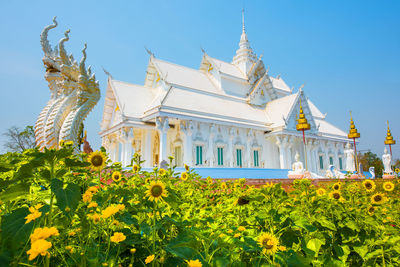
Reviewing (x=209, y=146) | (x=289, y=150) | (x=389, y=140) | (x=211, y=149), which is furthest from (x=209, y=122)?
(x=389, y=140)

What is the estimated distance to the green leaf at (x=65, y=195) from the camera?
45.0 inches

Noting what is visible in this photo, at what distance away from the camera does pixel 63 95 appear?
7.33 meters

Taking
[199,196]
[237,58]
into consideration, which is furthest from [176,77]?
[199,196]

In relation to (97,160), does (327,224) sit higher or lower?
lower

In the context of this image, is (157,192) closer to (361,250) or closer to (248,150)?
(361,250)

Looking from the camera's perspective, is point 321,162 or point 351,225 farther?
point 321,162

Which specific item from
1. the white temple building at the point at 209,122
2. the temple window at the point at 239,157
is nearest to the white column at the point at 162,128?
the white temple building at the point at 209,122

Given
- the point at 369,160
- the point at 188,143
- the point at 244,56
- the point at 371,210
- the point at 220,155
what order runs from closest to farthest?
the point at 371,210 → the point at 188,143 → the point at 220,155 → the point at 244,56 → the point at 369,160

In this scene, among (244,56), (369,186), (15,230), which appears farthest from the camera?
(244,56)

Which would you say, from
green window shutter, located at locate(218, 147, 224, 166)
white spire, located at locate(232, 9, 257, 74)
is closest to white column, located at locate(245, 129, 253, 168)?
green window shutter, located at locate(218, 147, 224, 166)

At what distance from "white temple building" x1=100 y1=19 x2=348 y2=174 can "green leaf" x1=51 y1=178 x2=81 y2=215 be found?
579 inches

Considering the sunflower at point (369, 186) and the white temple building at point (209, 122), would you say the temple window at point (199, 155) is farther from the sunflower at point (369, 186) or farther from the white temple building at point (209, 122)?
the sunflower at point (369, 186)

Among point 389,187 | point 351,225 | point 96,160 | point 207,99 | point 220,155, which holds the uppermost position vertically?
point 207,99

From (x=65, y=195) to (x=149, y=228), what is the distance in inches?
21.0
